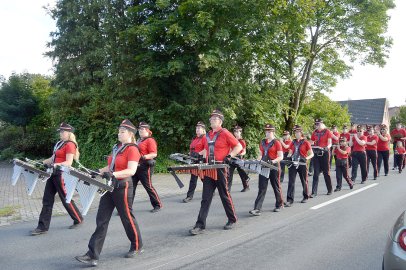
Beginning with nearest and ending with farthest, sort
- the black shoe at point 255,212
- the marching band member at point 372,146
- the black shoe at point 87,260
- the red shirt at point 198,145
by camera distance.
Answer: the black shoe at point 87,260 → the black shoe at point 255,212 → the red shirt at point 198,145 → the marching band member at point 372,146

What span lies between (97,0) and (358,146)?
1350cm

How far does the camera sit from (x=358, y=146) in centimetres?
1316

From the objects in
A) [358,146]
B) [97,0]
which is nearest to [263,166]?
[358,146]

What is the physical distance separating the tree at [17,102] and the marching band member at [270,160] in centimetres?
2007

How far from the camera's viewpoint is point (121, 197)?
521 cm

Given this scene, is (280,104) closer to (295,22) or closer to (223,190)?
(295,22)

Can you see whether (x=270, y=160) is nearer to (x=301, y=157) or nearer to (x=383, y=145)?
(x=301, y=157)

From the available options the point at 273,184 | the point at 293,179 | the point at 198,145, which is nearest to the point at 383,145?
the point at 293,179

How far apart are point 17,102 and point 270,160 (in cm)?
2074

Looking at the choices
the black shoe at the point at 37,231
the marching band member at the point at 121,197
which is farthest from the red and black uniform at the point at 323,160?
the black shoe at the point at 37,231

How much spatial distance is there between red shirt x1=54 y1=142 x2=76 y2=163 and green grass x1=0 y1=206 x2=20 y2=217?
2808mm

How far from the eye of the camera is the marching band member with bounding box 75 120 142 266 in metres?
5.04

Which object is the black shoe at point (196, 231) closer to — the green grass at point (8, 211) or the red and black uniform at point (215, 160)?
the red and black uniform at point (215, 160)

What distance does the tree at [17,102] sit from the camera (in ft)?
77.9
